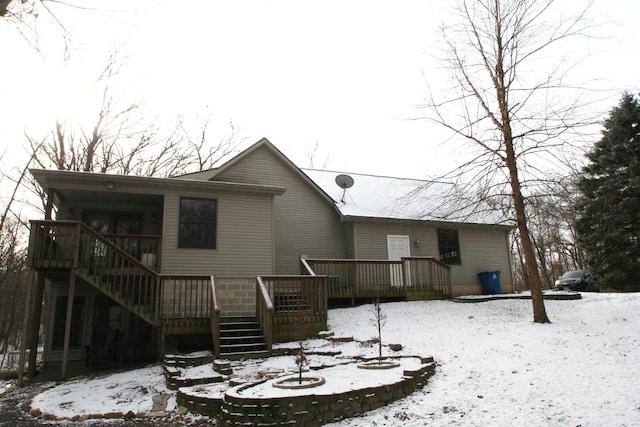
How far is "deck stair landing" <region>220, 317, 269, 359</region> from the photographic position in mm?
9195

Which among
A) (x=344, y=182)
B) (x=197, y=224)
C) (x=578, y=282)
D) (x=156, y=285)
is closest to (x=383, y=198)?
(x=344, y=182)

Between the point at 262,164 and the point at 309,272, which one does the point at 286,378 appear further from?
the point at 262,164

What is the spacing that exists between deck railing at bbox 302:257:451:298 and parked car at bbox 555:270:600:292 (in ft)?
33.7

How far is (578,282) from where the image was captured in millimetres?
21719

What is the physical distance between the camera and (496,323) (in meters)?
11.2

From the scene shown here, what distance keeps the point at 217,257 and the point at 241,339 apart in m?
3.02

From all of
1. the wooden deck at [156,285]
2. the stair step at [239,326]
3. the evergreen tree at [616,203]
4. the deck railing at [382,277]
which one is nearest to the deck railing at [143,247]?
the wooden deck at [156,285]

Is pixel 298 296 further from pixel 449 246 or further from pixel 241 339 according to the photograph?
pixel 449 246

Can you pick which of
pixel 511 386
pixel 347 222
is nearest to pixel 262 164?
pixel 347 222

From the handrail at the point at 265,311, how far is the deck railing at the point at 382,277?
289 centimetres

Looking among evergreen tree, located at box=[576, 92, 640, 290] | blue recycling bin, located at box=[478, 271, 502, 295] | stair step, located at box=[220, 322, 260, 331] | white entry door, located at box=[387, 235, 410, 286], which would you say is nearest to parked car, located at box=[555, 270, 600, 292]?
evergreen tree, located at box=[576, 92, 640, 290]

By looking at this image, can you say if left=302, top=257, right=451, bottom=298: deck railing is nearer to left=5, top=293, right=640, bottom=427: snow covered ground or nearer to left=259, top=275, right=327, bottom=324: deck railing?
left=5, top=293, right=640, bottom=427: snow covered ground

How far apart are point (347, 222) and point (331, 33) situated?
845 centimetres

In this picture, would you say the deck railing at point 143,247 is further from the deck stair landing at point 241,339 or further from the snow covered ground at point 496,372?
the snow covered ground at point 496,372
